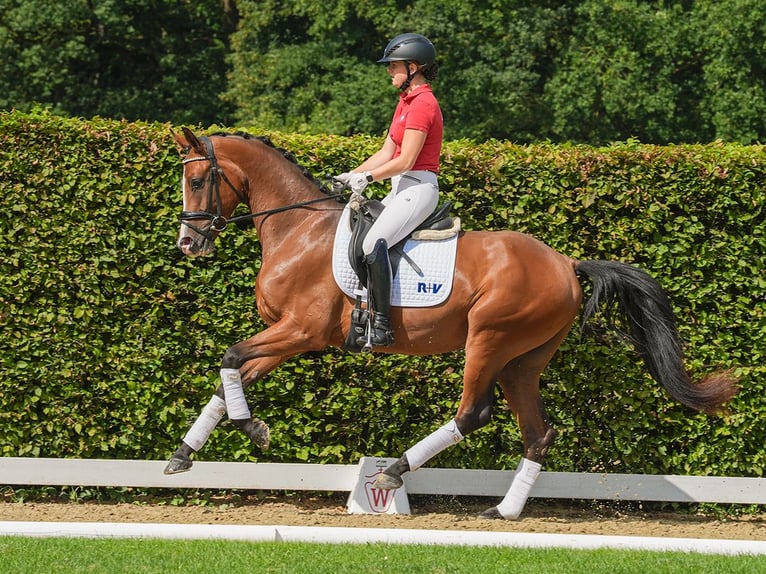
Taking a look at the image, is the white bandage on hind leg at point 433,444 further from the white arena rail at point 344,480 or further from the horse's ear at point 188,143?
the horse's ear at point 188,143

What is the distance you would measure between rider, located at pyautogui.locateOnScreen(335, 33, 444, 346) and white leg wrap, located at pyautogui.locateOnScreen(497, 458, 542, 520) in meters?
1.50

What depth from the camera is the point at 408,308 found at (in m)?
7.18

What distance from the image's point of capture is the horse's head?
23.3 feet

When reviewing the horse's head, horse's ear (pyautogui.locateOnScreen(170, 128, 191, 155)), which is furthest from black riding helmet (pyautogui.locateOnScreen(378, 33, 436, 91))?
horse's ear (pyautogui.locateOnScreen(170, 128, 191, 155))

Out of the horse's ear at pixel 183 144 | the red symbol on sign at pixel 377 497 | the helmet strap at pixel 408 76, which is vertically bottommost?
the red symbol on sign at pixel 377 497

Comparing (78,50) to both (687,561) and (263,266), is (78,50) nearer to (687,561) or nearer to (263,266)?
(263,266)

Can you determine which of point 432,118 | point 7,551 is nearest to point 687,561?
point 432,118

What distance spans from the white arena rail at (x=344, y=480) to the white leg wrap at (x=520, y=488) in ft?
1.84

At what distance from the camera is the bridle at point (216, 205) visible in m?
7.14

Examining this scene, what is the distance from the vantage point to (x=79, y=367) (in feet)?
26.8

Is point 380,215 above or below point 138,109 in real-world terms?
above

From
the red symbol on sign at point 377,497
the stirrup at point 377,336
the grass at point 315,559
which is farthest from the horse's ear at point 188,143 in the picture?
the red symbol on sign at point 377,497

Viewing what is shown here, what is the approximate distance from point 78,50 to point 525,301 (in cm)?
1869

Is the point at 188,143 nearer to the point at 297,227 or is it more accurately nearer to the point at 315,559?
the point at 297,227
